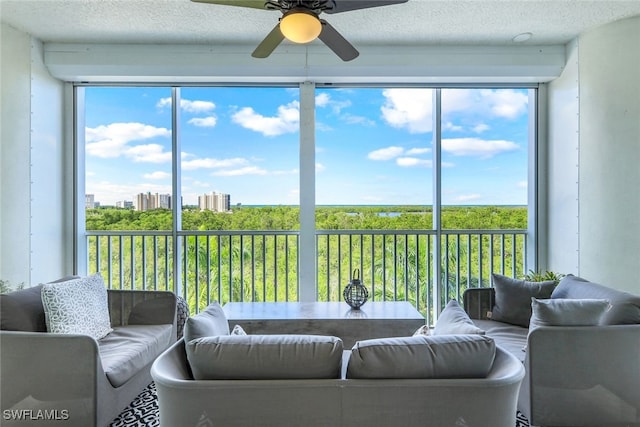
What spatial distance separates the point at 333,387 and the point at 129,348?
155cm

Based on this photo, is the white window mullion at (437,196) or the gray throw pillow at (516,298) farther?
the white window mullion at (437,196)

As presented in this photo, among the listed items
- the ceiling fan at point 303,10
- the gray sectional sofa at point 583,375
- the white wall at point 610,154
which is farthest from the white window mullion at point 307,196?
the white wall at point 610,154

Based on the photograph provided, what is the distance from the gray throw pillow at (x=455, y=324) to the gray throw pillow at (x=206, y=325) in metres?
1.07

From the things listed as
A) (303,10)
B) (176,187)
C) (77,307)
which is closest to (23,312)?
(77,307)

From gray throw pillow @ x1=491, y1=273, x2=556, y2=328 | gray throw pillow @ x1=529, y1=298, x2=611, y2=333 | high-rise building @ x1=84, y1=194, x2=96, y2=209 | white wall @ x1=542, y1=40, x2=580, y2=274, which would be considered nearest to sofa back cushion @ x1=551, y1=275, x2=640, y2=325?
gray throw pillow @ x1=529, y1=298, x2=611, y2=333

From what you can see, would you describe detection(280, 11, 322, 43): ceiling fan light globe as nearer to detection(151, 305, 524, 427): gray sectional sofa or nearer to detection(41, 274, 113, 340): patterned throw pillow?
detection(151, 305, 524, 427): gray sectional sofa

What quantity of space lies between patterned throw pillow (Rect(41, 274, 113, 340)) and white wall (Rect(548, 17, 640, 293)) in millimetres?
3909

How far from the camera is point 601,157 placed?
321 cm

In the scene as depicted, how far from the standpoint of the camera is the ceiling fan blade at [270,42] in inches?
90.7

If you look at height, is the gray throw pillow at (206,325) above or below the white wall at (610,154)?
below

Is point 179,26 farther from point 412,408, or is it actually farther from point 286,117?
point 412,408

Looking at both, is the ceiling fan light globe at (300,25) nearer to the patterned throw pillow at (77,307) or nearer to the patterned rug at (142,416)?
the patterned throw pillow at (77,307)

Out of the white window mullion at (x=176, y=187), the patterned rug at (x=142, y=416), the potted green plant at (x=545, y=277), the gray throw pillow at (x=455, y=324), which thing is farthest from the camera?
the white window mullion at (x=176, y=187)

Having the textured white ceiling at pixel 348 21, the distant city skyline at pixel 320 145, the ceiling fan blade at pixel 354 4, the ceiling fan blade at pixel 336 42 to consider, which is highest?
the textured white ceiling at pixel 348 21
